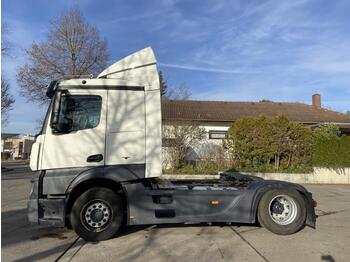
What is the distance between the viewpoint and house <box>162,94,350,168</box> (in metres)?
28.5

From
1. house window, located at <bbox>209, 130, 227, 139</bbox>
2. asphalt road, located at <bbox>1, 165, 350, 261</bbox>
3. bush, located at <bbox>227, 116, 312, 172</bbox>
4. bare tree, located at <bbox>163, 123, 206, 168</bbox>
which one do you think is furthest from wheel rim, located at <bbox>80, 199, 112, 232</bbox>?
house window, located at <bbox>209, 130, 227, 139</bbox>

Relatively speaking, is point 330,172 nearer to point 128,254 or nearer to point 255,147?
point 255,147

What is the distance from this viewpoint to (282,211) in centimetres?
841

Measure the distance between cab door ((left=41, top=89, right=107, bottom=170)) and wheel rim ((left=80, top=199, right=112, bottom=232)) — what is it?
77 cm

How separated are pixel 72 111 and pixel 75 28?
25.2m

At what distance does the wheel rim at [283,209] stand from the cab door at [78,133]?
363 centimetres

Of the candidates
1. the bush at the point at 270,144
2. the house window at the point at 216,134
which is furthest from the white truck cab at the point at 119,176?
the house window at the point at 216,134

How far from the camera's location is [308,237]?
26.2 ft

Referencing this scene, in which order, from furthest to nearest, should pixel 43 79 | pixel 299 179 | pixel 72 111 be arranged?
pixel 43 79 → pixel 299 179 → pixel 72 111

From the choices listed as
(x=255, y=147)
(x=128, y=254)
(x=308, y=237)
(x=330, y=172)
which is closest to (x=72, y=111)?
(x=128, y=254)

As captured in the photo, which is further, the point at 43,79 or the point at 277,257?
the point at 43,79

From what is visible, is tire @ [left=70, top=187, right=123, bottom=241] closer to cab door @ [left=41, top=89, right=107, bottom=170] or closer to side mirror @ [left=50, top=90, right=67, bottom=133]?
cab door @ [left=41, top=89, right=107, bottom=170]

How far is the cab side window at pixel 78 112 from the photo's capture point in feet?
25.6

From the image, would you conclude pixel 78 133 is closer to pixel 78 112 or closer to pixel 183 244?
pixel 78 112
